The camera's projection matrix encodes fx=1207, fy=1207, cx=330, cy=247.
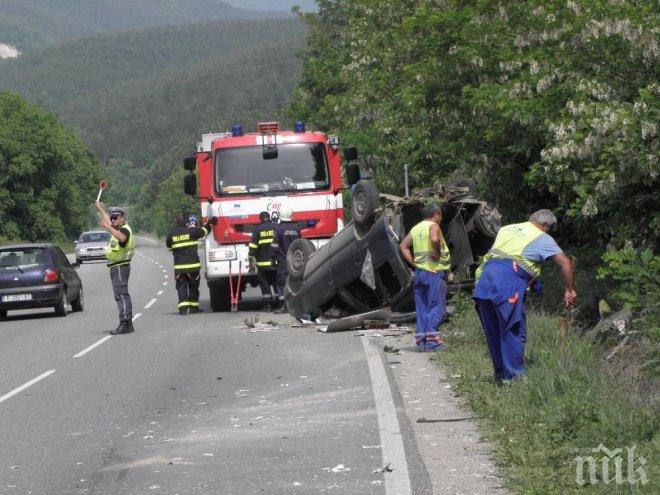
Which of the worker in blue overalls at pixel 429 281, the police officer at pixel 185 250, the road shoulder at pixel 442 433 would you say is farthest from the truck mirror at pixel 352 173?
the road shoulder at pixel 442 433

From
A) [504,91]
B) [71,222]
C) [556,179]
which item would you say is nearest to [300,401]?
[556,179]

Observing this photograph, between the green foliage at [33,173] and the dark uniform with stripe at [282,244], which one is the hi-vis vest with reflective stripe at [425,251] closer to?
the dark uniform with stripe at [282,244]

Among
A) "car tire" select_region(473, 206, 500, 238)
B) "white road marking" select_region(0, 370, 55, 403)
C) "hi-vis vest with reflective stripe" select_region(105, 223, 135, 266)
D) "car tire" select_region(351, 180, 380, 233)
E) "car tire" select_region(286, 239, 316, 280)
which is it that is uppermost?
"car tire" select_region(351, 180, 380, 233)

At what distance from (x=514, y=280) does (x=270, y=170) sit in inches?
446

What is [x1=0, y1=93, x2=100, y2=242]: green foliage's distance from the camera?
291ft

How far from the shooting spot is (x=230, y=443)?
863 cm

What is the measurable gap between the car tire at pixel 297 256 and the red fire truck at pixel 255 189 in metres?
1.98

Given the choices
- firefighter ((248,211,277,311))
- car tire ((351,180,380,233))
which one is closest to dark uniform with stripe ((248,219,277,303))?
firefighter ((248,211,277,311))

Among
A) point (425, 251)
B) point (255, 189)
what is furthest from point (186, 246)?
point (425, 251)

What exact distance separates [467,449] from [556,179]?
8.54 meters

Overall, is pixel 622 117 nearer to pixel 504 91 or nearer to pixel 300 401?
pixel 504 91

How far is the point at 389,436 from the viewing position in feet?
28.1

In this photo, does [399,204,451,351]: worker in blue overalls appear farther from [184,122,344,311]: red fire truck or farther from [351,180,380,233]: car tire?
[184,122,344,311]: red fire truck

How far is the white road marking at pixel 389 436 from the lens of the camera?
7.14 metres
